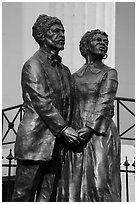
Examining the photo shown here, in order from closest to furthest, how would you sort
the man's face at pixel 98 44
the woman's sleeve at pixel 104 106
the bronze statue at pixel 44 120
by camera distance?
1. the bronze statue at pixel 44 120
2. the woman's sleeve at pixel 104 106
3. the man's face at pixel 98 44

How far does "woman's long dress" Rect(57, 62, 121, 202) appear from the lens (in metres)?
4.59

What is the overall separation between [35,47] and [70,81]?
3579mm

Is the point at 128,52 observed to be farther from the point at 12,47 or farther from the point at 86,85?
the point at 86,85

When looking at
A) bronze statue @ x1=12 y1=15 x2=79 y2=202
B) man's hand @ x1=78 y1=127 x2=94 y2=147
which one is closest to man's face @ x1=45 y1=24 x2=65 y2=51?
bronze statue @ x1=12 y1=15 x2=79 y2=202

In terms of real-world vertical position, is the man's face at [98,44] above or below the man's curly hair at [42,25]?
below

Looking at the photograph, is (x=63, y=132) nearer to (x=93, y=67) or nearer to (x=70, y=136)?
(x=70, y=136)

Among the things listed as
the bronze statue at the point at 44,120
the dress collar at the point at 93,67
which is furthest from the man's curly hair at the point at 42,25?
the dress collar at the point at 93,67

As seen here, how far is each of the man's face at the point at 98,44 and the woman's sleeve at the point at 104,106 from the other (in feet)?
0.55

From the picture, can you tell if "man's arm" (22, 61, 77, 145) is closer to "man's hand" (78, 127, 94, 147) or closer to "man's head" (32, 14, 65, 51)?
"man's hand" (78, 127, 94, 147)

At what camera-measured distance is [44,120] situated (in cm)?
461

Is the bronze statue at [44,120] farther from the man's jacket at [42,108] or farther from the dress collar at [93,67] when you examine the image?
the dress collar at [93,67]

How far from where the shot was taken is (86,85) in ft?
15.9

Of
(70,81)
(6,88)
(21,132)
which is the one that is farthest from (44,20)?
(6,88)

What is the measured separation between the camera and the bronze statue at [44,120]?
454cm
